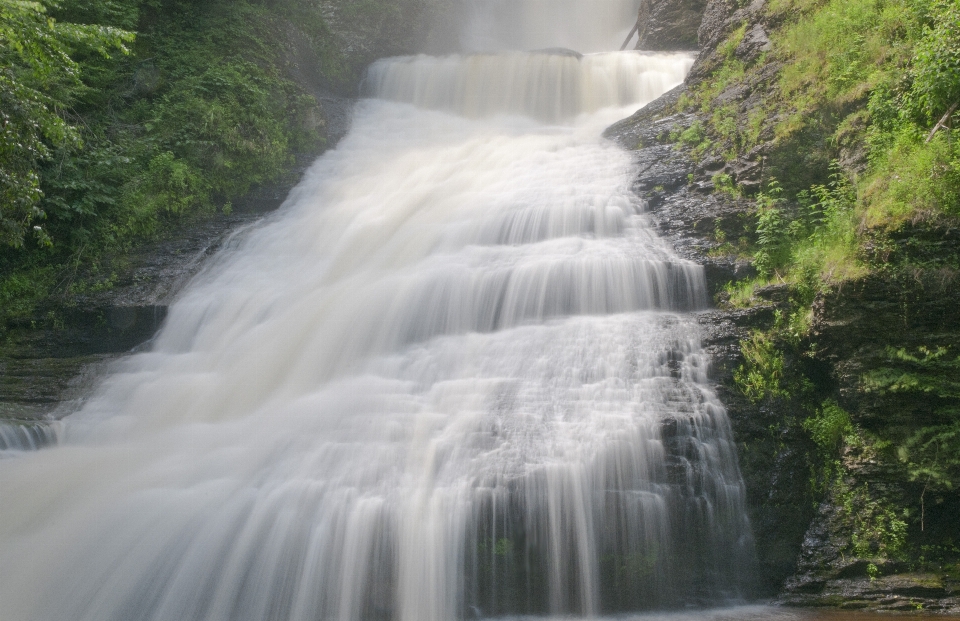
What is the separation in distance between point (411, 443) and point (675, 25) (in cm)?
1618

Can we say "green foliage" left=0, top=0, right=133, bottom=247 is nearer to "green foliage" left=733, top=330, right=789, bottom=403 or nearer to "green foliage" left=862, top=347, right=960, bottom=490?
"green foliage" left=733, top=330, right=789, bottom=403

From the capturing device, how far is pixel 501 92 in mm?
18094

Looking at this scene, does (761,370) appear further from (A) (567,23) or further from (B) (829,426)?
(A) (567,23)

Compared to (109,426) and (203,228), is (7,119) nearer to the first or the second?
(109,426)

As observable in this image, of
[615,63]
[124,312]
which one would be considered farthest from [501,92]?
[124,312]

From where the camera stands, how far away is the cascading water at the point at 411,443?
575cm

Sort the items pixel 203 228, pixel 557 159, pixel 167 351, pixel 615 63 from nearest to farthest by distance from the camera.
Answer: pixel 167 351 < pixel 203 228 < pixel 557 159 < pixel 615 63

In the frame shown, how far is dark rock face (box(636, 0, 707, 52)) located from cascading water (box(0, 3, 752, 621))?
27.9ft

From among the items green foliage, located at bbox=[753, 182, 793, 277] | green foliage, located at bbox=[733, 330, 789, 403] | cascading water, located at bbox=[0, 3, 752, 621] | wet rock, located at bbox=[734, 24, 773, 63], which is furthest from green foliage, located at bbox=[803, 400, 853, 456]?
wet rock, located at bbox=[734, 24, 773, 63]

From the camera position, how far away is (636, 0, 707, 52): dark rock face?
17.5 meters

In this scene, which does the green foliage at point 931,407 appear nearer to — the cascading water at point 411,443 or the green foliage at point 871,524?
the green foliage at point 871,524

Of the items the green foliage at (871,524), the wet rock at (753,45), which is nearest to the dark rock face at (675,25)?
the wet rock at (753,45)

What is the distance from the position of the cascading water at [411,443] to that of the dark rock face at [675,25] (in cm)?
849

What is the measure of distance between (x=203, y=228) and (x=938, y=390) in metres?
12.0
